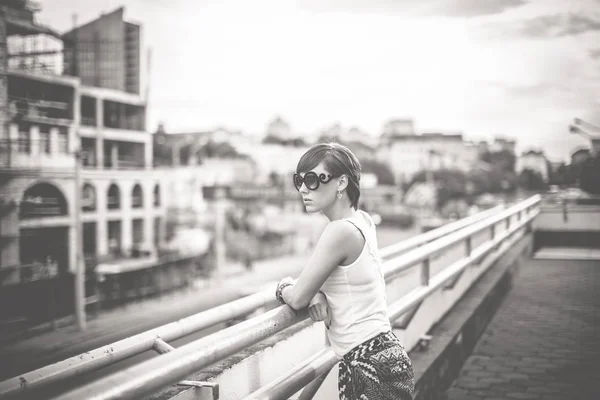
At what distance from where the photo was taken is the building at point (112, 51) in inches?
1081

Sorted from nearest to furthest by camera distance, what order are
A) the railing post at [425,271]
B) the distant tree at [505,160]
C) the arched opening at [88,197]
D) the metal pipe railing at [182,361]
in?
1. the metal pipe railing at [182,361]
2. the railing post at [425,271]
3. the distant tree at [505,160]
4. the arched opening at [88,197]

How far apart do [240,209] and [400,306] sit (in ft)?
244

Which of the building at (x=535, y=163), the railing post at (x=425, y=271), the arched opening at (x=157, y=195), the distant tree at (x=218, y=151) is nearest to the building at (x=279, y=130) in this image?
the distant tree at (x=218, y=151)

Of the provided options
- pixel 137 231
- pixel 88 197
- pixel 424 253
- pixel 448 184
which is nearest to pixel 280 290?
pixel 424 253

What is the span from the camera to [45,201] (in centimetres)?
2262

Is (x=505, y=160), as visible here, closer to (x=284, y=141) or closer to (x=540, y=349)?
(x=540, y=349)

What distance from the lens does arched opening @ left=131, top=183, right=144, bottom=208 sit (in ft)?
111

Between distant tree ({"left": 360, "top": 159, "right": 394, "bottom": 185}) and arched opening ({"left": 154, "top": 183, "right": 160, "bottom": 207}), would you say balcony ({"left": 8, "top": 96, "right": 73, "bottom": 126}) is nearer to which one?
arched opening ({"left": 154, "top": 183, "right": 160, "bottom": 207})

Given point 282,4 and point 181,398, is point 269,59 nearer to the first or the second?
point 282,4

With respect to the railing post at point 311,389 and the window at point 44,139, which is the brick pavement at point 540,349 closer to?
the railing post at point 311,389

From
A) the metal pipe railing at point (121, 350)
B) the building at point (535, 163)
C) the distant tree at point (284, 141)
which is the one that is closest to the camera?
the metal pipe railing at point (121, 350)

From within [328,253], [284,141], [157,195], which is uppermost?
[284,141]

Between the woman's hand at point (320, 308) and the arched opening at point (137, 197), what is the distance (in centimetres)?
3273

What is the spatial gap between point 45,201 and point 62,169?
136cm
